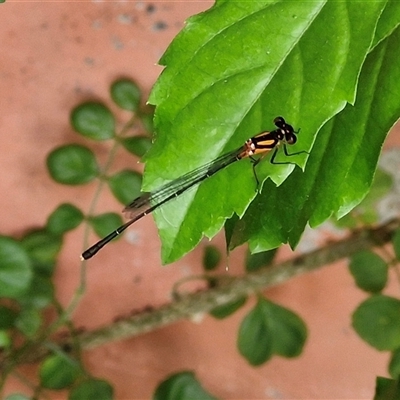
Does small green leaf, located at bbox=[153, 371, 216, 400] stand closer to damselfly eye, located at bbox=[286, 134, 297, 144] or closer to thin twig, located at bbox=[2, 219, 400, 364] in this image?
thin twig, located at bbox=[2, 219, 400, 364]

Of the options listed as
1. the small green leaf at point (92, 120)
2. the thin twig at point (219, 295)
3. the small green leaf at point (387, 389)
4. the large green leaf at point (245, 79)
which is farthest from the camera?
the thin twig at point (219, 295)

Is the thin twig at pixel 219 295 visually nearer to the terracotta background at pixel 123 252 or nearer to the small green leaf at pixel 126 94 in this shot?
the terracotta background at pixel 123 252

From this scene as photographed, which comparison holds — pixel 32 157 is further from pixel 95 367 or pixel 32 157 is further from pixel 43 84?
pixel 95 367

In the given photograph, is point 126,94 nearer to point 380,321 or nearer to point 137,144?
point 137,144

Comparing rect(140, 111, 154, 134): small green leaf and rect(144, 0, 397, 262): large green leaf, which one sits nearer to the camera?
rect(144, 0, 397, 262): large green leaf

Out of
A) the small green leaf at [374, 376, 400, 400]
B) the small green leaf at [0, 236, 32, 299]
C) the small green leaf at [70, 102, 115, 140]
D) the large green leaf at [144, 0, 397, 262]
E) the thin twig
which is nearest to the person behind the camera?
the large green leaf at [144, 0, 397, 262]

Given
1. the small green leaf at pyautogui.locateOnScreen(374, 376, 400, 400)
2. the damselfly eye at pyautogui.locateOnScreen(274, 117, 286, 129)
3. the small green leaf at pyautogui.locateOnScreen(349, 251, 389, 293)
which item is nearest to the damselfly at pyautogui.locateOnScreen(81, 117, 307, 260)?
the damselfly eye at pyautogui.locateOnScreen(274, 117, 286, 129)

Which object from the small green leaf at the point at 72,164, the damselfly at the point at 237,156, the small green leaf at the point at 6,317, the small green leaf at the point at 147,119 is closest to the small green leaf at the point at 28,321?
the small green leaf at the point at 6,317

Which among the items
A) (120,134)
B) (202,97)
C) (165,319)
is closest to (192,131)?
(202,97)
